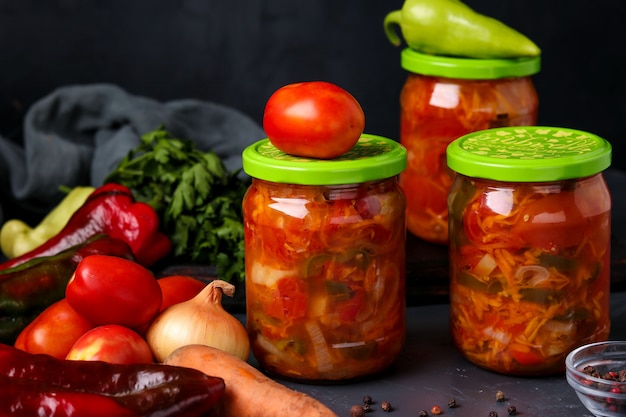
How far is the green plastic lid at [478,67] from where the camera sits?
2.57 metres

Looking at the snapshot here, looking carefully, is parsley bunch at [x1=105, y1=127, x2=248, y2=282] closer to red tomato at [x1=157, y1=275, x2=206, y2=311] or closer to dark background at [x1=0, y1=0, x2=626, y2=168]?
red tomato at [x1=157, y1=275, x2=206, y2=311]

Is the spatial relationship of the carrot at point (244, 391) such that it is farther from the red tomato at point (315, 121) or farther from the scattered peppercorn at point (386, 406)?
the red tomato at point (315, 121)

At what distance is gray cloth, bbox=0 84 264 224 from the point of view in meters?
3.27

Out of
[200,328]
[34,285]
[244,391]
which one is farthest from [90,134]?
[244,391]

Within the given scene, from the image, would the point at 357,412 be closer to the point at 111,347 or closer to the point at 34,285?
the point at 111,347

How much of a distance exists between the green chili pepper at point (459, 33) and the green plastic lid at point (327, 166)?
519mm

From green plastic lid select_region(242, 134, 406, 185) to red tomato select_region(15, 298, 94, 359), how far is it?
46 centimetres

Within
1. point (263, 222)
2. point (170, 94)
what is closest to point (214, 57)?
point (170, 94)

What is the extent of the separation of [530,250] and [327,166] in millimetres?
408

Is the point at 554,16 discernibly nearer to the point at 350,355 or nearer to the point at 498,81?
the point at 498,81

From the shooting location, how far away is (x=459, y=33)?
2.60 m

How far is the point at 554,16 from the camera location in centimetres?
350

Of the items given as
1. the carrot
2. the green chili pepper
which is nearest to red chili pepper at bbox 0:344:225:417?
the carrot

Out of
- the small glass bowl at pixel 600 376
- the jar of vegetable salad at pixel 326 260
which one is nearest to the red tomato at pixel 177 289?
the jar of vegetable salad at pixel 326 260
